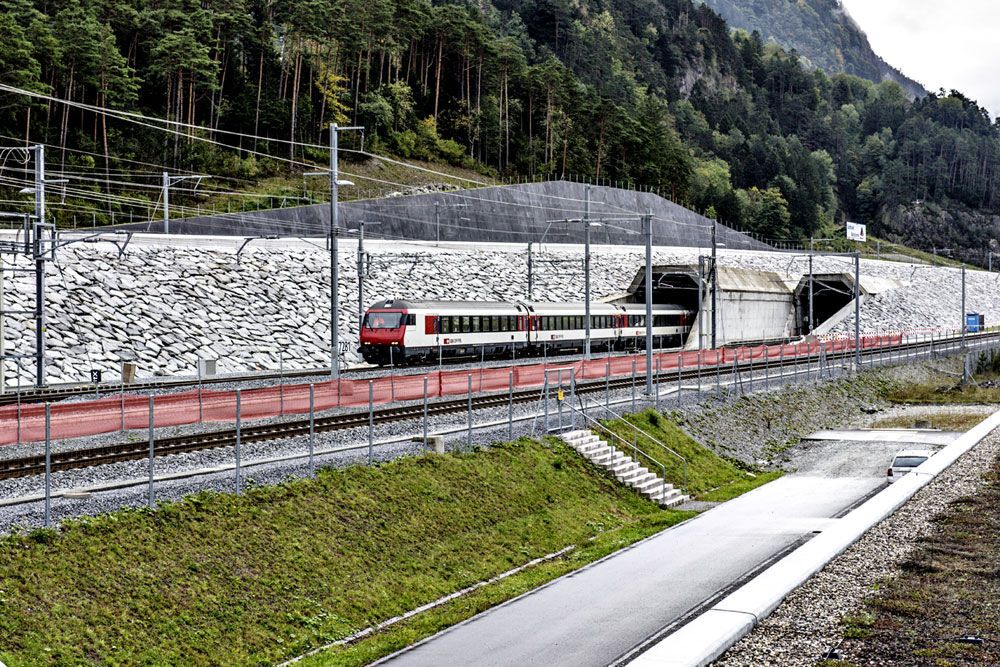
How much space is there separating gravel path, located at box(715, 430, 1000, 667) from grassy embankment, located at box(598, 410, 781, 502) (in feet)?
39.6

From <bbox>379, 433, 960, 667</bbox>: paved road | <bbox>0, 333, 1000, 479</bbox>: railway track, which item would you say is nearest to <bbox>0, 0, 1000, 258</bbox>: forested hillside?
<bbox>0, 333, 1000, 479</bbox>: railway track

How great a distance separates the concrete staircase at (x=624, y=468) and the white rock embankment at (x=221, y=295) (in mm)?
19263

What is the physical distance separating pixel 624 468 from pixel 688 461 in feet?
14.3

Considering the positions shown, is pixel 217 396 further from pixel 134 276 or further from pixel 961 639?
pixel 134 276

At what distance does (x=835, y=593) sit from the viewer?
13195mm

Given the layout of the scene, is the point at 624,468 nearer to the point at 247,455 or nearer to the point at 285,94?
the point at 247,455

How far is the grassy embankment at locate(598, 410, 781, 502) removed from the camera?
32.2 m

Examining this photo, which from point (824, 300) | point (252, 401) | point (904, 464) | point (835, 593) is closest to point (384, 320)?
point (252, 401)

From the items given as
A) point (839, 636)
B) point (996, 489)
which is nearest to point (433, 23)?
point (996, 489)

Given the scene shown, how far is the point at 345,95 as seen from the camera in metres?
93.0

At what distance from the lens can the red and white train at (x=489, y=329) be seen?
158 ft

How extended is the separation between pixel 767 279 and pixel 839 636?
75.2 m

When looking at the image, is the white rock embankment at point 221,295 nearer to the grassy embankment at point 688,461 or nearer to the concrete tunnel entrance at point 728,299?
the concrete tunnel entrance at point 728,299

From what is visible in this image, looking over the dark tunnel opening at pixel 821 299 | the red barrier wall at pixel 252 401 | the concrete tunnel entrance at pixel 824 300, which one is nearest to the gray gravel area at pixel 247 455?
the red barrier wall at pixel 252 401
